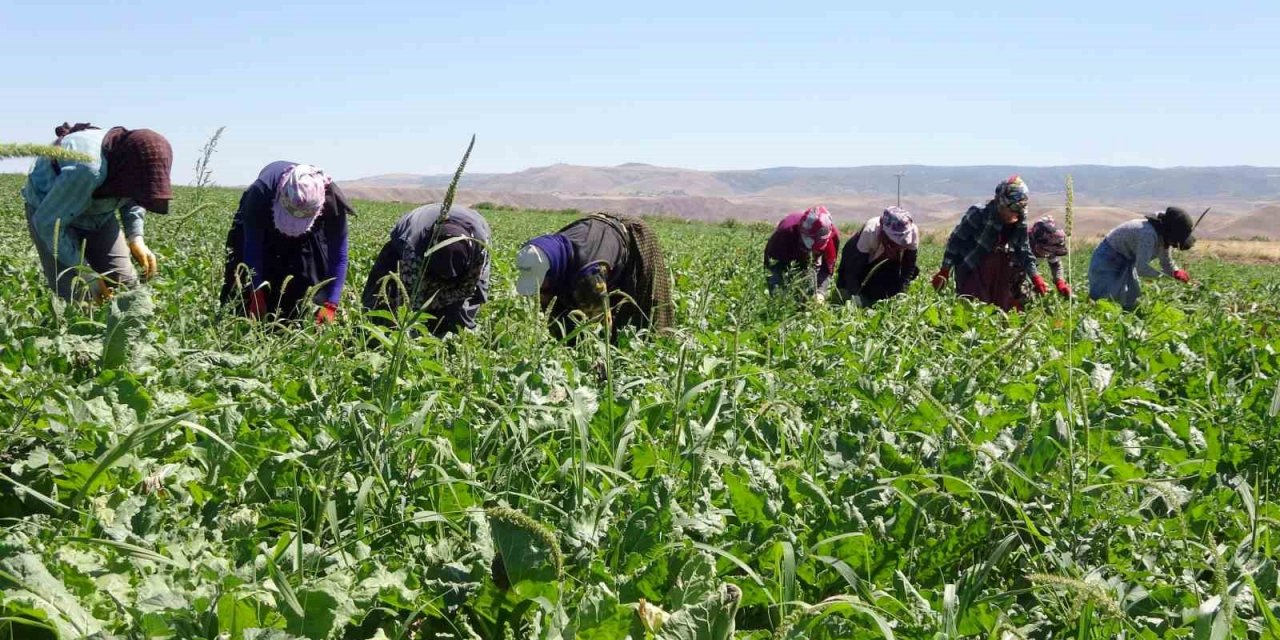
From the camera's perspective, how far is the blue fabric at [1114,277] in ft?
27.2

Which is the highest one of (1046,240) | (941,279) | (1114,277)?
(1046,240)

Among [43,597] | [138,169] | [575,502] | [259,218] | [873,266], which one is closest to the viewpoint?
[43,597]

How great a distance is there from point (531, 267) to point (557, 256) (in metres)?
0.16

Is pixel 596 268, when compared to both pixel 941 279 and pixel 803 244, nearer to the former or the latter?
pixel 803 244

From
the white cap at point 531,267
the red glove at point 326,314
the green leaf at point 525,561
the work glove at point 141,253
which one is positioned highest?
the work glove at point 141,253

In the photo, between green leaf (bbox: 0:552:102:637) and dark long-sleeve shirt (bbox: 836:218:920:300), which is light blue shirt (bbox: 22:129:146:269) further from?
dark long-sleeve shirt (bbox: 836:218:920:300)

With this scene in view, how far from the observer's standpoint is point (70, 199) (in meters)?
4.32

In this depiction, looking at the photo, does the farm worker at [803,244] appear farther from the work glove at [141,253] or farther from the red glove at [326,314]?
the work glove at [141,253]

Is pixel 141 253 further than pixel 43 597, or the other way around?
pixel 141 253

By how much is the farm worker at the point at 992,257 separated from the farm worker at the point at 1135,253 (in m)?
0.95

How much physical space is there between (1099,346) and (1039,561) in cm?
272

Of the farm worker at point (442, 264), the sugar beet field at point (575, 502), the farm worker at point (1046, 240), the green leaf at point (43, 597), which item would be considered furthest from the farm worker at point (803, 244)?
the green leaf at point (43, 597)

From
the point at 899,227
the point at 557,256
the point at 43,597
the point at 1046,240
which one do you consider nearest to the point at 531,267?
the point at 557,256

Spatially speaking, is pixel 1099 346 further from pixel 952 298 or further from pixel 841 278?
pixel 841 278
